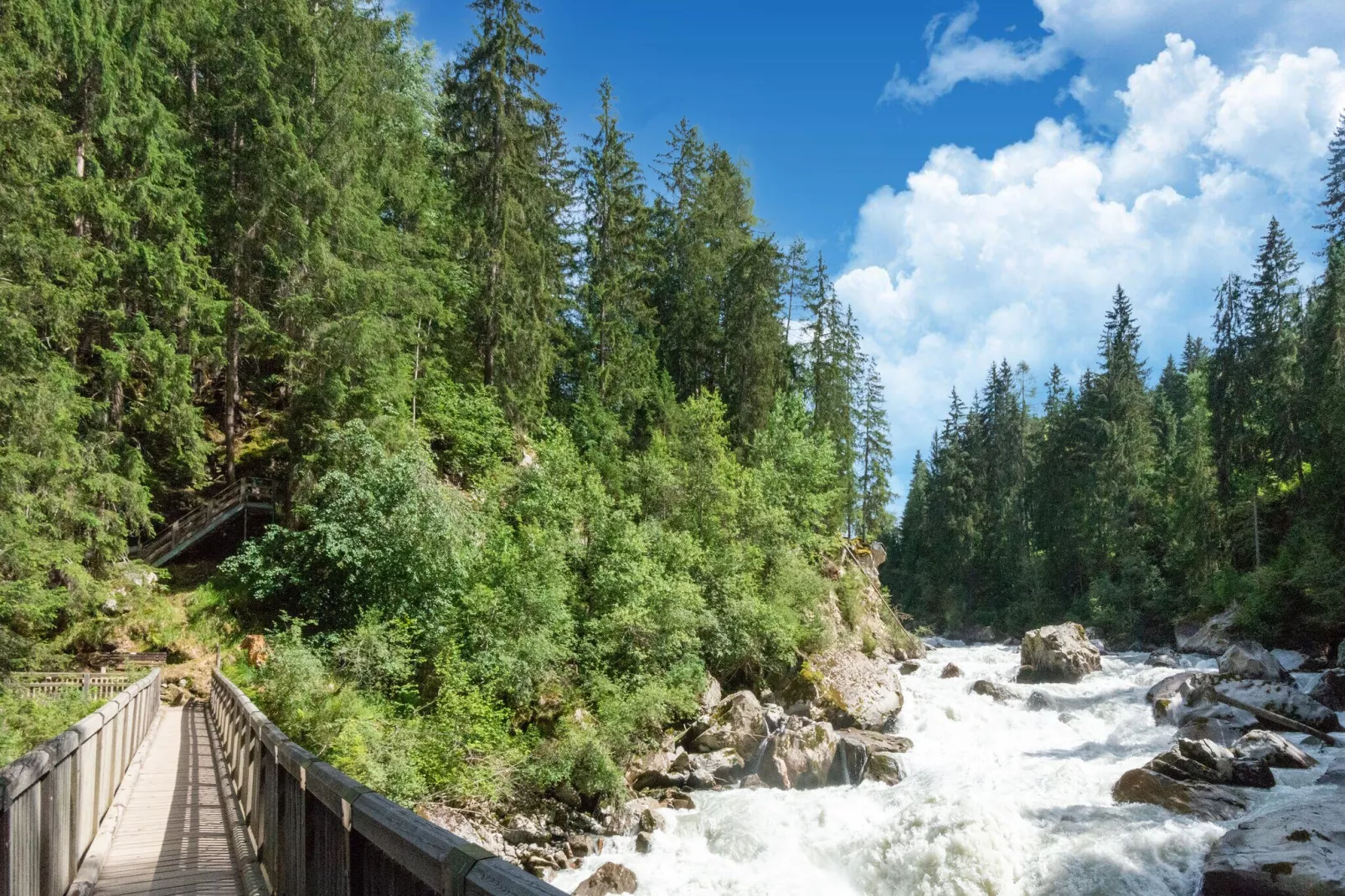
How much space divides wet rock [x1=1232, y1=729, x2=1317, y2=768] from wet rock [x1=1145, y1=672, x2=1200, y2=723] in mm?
4157

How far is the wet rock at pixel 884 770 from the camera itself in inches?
665

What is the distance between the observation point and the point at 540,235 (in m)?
29.9

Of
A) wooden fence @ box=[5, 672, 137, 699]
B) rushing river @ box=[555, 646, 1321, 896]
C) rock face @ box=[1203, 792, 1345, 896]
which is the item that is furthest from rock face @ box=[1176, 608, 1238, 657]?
wooden fence @ box=[5, 672, 137, 699]

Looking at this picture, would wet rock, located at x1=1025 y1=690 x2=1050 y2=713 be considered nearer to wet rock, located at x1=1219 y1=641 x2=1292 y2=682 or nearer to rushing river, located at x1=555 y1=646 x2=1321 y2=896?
rushing river, located at x1=555 y1=646 x2=1321 y2=896

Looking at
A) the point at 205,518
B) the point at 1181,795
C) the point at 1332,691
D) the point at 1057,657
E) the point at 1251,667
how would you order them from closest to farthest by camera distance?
1. the point at 1181,795
2. the point at 1332,691
3. the point at 205,518
4. the point at 1251,667
5. the point at 1057,657

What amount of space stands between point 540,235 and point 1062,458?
43871 millimetres

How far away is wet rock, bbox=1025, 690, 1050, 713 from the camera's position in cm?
2261

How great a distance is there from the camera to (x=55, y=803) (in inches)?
187

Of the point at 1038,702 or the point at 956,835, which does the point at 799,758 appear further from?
the point at 1038,702

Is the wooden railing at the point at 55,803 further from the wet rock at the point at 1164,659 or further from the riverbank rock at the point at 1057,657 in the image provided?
the wet rock at the point at 1164,659

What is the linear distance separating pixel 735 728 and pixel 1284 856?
38.2 feet

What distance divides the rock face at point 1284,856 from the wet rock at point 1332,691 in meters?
10.8

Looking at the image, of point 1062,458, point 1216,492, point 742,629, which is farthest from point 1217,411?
point 742,629

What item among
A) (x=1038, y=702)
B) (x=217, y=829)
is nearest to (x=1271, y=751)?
(x=1038, y=702)
